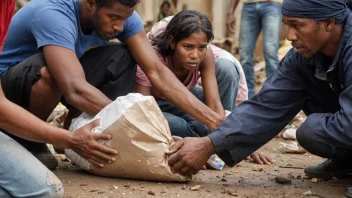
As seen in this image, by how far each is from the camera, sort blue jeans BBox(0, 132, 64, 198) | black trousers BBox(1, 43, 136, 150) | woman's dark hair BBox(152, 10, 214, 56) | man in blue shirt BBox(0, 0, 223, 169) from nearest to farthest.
Result: blue jeans BBox(0, 132, 64, 198)
man in blue shirt BBox(0, 0, 223, 169)
black trousers BBox(1, 43, 136, 150)
woman's dark hair BBox(152, 10, 214, 56)

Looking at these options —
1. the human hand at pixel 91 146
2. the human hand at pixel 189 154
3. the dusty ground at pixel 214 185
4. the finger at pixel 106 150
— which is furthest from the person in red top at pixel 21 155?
the human hand at pixel 189 154

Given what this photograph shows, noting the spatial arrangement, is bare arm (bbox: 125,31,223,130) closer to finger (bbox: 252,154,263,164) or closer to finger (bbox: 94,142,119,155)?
finger (bbox: 252,154,263,164)

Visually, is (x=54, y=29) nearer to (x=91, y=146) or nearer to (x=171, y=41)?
(x=91, y=146)

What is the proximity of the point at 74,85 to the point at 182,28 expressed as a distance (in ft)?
4.20

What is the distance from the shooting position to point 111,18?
4152 millimetres

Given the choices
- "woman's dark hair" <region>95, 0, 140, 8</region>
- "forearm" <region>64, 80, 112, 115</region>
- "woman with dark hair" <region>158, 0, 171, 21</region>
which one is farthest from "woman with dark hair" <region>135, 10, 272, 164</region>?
"woman with dark hair" <region>158, 0, 171, 21</region>

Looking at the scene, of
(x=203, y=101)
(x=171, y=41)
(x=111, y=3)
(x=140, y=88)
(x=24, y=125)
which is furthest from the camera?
(x=203, y=101)

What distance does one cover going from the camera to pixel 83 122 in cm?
395

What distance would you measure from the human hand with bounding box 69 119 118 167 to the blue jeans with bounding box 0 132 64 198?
1.13 feet

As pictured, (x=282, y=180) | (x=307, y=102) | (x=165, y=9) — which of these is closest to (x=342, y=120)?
(x=307, y=102)

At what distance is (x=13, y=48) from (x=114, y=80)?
69 cm

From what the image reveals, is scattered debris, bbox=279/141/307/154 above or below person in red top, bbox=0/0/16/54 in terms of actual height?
below

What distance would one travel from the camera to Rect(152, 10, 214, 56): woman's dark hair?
491 centimetres

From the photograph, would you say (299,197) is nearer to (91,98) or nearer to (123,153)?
(123,153)
